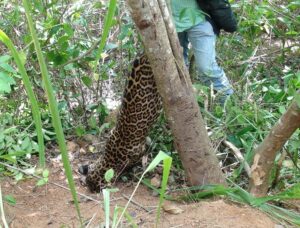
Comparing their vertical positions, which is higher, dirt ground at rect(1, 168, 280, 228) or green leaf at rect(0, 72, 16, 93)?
green leaf at rect(0, 72, 16, 93)

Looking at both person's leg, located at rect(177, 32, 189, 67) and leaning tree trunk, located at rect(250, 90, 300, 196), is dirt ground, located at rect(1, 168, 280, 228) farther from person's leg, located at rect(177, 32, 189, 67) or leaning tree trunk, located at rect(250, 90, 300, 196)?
person's leg, located at rect(177, 32, 189, 67)

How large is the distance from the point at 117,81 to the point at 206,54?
824 mm

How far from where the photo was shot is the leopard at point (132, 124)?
3041mm

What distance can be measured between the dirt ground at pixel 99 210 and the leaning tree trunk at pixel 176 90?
0.18m

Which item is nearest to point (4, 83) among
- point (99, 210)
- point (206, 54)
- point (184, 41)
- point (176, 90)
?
point (176, 90)

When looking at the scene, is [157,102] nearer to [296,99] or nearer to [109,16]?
[296,99]

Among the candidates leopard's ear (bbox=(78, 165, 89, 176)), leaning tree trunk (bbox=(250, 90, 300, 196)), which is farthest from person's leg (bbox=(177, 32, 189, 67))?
leaning tree trunk (bbox=(250, 90, 300, 196))

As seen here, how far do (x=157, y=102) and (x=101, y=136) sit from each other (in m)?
0.78

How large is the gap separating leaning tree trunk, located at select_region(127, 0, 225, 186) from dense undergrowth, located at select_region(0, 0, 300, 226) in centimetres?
36

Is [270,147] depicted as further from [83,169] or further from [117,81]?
[117,81]

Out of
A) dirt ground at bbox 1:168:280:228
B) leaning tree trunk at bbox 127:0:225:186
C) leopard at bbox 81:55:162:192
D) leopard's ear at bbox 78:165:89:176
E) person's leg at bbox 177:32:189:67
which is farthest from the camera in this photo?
person's leg at bbox 177:32:189:67

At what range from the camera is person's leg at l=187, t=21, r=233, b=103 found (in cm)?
355

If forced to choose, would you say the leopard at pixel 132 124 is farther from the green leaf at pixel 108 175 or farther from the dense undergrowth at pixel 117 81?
the green leaf at pixel 108 175

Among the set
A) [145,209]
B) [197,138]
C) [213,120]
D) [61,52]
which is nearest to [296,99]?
[197,138]
